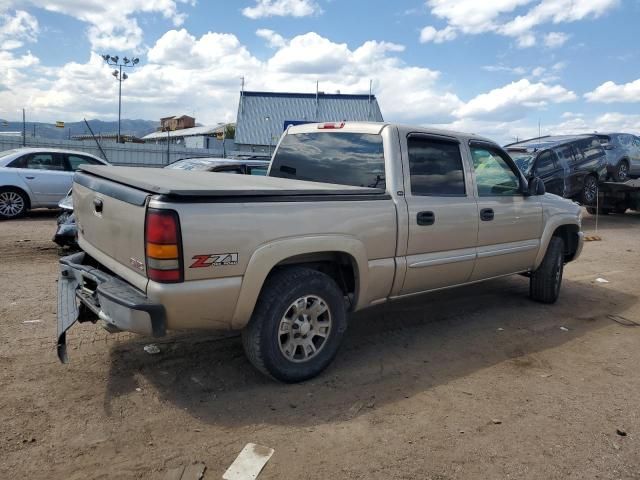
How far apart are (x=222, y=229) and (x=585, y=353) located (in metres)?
3.44

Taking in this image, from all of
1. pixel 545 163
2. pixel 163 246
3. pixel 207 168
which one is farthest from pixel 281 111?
pixel 163 246

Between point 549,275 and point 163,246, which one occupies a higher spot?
point 163,246

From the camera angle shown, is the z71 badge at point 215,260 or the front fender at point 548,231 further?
the front fender at point 548,231

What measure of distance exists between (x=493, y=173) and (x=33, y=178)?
9558mm

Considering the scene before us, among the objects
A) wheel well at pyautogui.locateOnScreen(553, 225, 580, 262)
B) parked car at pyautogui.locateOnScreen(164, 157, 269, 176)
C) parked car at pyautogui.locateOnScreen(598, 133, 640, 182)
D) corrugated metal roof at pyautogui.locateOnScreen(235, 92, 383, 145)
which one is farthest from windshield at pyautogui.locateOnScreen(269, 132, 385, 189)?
corrugated metal roof at pyautogui.locateOnScreen(235, 92, 383, 145)

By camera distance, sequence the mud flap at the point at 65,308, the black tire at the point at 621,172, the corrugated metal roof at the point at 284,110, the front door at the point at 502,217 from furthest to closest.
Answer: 1. the corrugated metal roof at the point at 284,110
2. the black tire at the point at 621,172
3. the front door at the point at 502,217
4. the mud flap at the point at 65,308

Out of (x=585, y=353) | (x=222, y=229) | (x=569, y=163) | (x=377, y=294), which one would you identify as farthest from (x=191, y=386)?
(x=569, y=163)

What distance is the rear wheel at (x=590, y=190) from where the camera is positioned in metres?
13.4

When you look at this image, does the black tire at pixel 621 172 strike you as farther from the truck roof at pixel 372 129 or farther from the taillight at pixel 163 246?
the taillight at pixel 163 246

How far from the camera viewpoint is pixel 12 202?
35.4 feet

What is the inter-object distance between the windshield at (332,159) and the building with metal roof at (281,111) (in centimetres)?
3967

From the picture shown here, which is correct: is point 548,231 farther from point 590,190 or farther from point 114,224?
point 590,190

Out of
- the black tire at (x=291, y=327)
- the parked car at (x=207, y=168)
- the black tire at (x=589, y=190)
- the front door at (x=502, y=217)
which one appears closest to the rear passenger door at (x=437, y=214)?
the front door at (x=502, y=217)

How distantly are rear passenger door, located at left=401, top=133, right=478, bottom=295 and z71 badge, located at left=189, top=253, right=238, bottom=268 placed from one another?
1.60m
